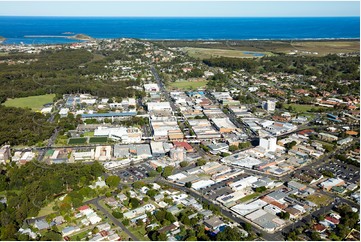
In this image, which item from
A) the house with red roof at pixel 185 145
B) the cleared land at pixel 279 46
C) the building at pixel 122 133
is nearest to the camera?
the house with red roof at pixel 185 145

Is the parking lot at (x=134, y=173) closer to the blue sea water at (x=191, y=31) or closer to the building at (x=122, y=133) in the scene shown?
the building at (x=122, y=133)

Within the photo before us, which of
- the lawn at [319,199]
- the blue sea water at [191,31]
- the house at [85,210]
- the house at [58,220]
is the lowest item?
the lawn at [319,199]

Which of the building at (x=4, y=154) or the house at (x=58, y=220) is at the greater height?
the building at (x=4, y=154)

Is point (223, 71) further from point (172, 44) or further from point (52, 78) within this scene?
point (172, 44)

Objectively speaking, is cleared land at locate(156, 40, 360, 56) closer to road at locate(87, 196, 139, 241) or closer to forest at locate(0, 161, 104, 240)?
forest at locate(0, 161, 104, 240)

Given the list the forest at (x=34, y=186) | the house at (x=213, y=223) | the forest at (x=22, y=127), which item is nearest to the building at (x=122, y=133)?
the forest at (x=22, y=127)

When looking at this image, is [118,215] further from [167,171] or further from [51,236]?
[167,171]
